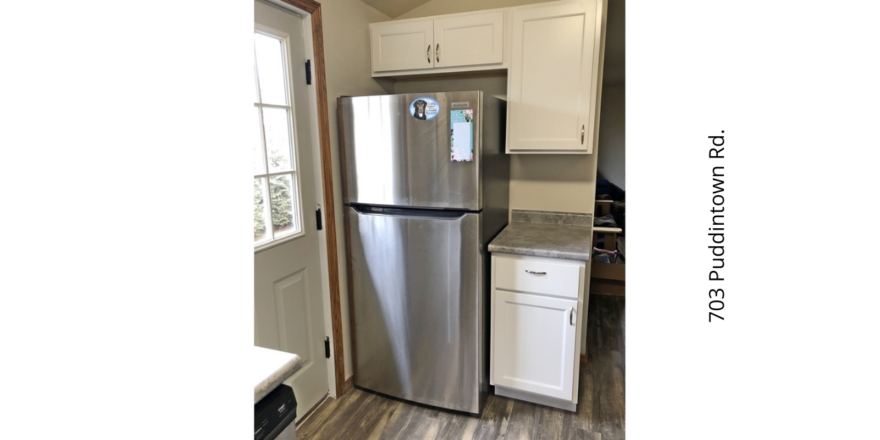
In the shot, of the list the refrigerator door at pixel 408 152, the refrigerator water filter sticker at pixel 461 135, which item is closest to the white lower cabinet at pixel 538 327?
the refrigerator door at pixel 408 152

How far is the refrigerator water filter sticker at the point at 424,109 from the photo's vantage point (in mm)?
1864

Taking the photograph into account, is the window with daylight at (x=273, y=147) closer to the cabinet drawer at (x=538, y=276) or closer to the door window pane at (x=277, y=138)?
the door window pane at (x=277, y=138)

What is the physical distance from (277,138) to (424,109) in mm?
624

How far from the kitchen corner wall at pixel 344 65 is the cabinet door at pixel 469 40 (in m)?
0.39

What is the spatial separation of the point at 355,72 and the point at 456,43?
1.72 feet

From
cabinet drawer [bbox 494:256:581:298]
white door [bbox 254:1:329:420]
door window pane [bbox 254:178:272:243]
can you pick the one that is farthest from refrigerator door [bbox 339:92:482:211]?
door window pane [bbox 254:178:272:243]

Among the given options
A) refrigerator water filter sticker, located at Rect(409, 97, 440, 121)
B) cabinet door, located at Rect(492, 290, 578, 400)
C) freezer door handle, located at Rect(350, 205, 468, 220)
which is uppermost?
refrigerator water filter sticker, located at Rect(409, 97, 440, 121)

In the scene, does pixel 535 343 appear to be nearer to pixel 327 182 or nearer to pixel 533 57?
pixel 327 182

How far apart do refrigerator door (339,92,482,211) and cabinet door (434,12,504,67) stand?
1.25ft

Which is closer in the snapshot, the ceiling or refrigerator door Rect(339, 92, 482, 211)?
refrigerator door Rect(339, 92, 482, 211)

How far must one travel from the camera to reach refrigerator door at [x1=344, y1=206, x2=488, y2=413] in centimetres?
195

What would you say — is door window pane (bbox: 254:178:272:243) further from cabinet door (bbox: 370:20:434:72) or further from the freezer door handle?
cabinet door (bbox: 370:20:434:72)
